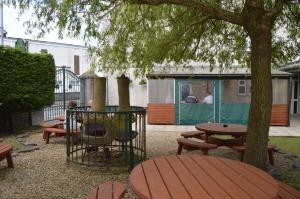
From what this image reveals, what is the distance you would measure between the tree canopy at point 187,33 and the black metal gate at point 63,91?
23.8ft

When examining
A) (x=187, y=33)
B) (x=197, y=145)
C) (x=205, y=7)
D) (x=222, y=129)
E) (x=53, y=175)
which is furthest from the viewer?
(x=222, y=129)

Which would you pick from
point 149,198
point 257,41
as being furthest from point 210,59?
point 149,198

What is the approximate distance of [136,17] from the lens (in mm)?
8578

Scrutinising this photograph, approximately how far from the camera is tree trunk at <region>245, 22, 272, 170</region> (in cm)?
598

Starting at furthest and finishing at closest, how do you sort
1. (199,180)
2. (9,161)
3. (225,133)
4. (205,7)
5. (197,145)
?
(225,133), (197,145), (9,161), (205,7), (199,180)

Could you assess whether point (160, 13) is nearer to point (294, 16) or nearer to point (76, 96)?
point (294, 16)

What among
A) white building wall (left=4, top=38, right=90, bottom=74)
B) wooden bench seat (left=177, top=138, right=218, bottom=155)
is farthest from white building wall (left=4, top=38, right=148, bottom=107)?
wooden bench seat (left=177, top=138, right=218, bottom=155)

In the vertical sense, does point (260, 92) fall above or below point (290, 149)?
above

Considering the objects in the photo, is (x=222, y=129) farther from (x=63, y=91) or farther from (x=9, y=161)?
(x=63, y=91)

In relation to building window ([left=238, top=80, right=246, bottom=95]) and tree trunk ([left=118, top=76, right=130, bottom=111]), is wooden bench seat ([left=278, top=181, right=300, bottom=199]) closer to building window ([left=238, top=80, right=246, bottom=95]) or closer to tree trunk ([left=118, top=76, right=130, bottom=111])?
tree trunk ([left=118, top=76, right=130, bottom=111])

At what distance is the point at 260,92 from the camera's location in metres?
6.03

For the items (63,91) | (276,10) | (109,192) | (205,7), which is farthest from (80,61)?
(109,192)

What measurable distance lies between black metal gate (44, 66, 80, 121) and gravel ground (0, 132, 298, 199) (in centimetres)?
648

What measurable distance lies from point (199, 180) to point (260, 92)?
2.91 metres
